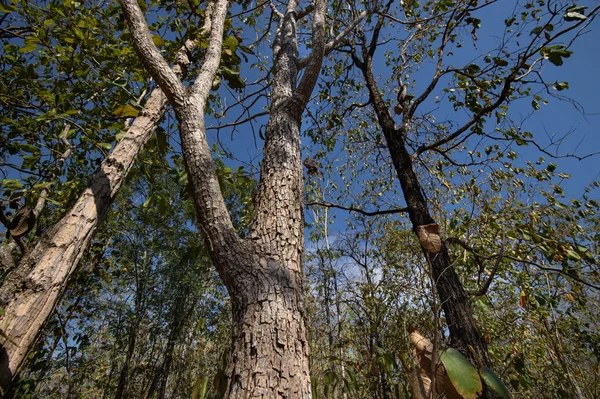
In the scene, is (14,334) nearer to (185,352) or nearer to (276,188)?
(276,188)

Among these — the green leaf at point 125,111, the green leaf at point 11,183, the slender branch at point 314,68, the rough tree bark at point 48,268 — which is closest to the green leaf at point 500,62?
the slender branch at point 314,68

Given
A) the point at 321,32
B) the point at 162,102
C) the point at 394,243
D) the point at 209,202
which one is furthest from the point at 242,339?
the point at 394,243

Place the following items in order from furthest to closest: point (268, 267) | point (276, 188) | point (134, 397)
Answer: point (134, 397)
point (276, 188)
point (268, 267)

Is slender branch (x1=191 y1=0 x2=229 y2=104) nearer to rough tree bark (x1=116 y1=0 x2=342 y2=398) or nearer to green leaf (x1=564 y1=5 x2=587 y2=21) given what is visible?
rough tree bark (x1=116 y1=0 x2=342 y2=398)

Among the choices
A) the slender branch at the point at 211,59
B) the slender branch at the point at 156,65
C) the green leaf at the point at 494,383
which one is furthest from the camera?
the slender branch at the point at 211,59

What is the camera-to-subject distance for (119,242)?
560 cm

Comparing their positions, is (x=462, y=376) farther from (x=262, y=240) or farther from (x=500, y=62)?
(x=500, y=62)

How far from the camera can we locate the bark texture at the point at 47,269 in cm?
147

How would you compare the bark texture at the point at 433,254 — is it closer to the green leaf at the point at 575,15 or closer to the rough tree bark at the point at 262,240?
the rough tree bark at the point at 262,240

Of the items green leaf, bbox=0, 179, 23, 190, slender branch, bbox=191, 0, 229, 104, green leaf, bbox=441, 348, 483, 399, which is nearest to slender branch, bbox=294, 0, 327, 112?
slender branch, bbox=191, 0, 229, 104

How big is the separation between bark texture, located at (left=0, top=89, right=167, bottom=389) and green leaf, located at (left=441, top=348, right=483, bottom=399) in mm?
1747

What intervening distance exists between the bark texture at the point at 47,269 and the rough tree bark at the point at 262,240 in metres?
1.13

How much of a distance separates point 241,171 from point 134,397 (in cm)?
589

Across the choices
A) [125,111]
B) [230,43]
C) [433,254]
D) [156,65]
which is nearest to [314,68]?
[156,65]
